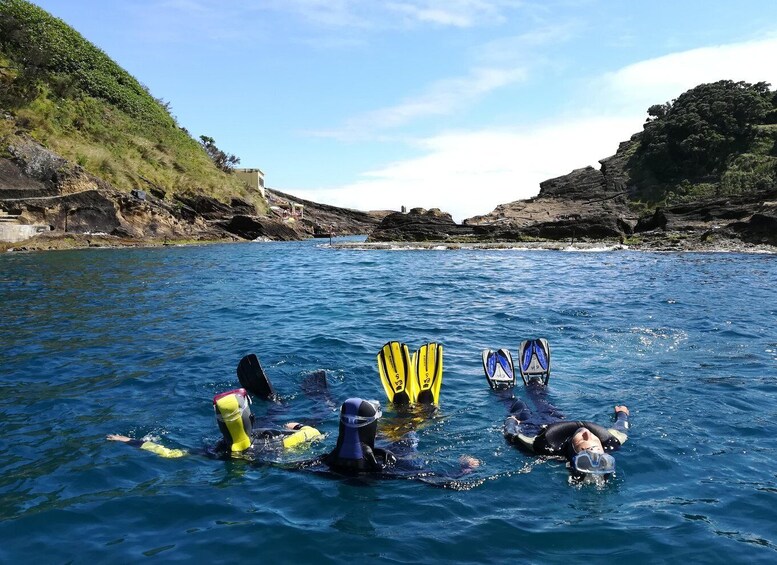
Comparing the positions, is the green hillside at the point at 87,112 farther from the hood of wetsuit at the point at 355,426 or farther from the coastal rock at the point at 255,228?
the hood of wetsuit at the point at 355,426

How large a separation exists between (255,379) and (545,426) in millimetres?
4151

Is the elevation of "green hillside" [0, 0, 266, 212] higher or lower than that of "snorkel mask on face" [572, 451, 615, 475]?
higher

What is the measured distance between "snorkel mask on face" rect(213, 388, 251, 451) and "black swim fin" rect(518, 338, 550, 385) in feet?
14.5

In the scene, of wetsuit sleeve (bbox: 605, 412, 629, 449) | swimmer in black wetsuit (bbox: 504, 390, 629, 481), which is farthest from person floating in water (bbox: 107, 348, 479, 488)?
wetsuit sleeve (bbox: 605, 412, 629, 449)

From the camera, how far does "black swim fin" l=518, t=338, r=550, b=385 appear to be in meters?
8.41

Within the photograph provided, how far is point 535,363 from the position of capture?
8.52 meters

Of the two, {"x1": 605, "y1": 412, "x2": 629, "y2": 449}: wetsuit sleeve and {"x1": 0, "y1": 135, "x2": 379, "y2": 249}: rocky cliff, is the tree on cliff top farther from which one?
{"x1": 605, "y1": 412, "x2": 629, "y2": 449}: wetsuit sleeve

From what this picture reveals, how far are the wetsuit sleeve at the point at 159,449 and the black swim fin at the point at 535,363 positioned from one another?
16.6 feet

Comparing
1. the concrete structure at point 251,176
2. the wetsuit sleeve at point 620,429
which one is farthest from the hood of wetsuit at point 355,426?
the concrete structure at point 251,176

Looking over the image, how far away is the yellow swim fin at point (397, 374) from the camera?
7582mm

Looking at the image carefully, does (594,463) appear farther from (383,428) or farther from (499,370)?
(499,370)

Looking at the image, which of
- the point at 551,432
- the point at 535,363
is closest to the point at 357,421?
the point at 551,432

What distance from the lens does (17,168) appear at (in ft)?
119

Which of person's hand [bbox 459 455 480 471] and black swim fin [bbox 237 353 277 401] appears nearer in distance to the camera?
person's hand [bbox 459 455 480 471]
